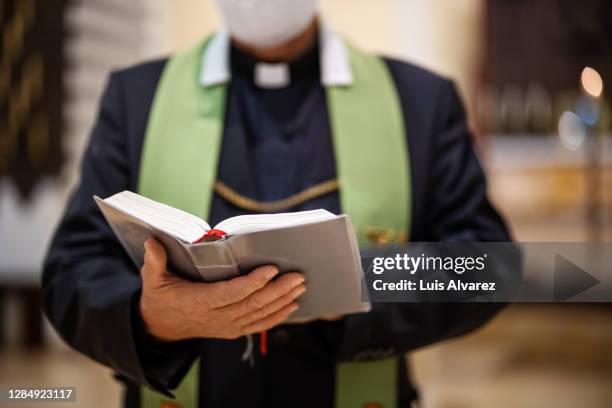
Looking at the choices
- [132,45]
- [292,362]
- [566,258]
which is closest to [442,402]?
[132,45]

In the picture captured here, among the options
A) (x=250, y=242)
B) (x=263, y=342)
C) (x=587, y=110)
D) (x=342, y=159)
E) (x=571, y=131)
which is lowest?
(x=263, y=342)

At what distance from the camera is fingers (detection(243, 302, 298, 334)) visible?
1152 millimetres

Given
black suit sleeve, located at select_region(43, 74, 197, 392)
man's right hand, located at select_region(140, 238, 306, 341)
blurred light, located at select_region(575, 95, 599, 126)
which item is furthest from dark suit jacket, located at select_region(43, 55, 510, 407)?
blurred light, located at select_region(575, 95, 599, 126)

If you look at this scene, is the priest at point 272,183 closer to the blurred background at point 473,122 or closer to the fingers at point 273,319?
the fingers at point 273,319

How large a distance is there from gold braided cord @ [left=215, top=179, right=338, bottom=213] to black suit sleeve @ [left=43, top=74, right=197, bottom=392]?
7.4 inches

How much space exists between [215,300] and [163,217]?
0.14 meters

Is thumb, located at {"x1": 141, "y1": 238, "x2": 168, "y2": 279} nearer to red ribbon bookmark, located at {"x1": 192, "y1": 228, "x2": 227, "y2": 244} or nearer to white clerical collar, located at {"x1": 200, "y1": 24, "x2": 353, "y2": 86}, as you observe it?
red ribbon bookmark, located at {"x1": 192, "y1": 228, "x2": 227, "y2": 244}

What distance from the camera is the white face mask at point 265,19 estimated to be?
1464 mm

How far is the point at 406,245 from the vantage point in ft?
3.95

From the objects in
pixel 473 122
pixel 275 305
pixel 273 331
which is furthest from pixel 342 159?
pixel 473 122

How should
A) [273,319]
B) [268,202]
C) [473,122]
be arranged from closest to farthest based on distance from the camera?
[273,319] → [268,202] → [473,122]

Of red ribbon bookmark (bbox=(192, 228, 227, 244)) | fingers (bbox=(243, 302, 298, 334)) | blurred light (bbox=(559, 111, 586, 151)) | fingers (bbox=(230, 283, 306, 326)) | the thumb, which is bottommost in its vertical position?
fingers (bbox=(243, 302, 298, 334))

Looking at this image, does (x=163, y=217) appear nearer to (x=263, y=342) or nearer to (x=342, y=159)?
(x=263, y=342)

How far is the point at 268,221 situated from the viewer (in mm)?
1032
